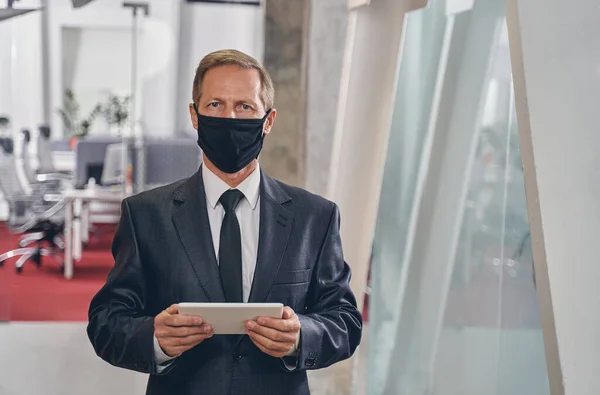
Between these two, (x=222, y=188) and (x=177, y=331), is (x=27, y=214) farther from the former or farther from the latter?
(x=177, y=331)

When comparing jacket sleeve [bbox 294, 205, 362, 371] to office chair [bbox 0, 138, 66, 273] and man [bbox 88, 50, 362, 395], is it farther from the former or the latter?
office chair [bbox 0, 138, 66, 273]

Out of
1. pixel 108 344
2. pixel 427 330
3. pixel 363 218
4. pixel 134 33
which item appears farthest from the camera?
pixel 134 33

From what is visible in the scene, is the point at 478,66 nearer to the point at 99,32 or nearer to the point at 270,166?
the point at 270,166

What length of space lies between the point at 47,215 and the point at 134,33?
287cm

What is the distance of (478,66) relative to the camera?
4.02 metres

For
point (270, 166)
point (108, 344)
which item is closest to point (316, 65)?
point (270, 166)

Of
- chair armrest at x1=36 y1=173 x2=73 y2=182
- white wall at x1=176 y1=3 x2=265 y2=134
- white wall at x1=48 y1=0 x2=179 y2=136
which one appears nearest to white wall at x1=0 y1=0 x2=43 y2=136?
chair armrest at x1=36 y1=173 x2=73 y2=182

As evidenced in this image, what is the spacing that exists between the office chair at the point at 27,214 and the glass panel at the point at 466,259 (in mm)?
3488

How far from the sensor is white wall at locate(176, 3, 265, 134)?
18.9ft

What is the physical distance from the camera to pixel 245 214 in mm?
1791

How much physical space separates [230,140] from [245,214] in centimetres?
16

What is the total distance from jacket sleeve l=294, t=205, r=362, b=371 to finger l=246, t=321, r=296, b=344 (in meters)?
0.08

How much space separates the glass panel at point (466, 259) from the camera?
345cm

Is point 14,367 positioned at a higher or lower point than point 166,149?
lower
